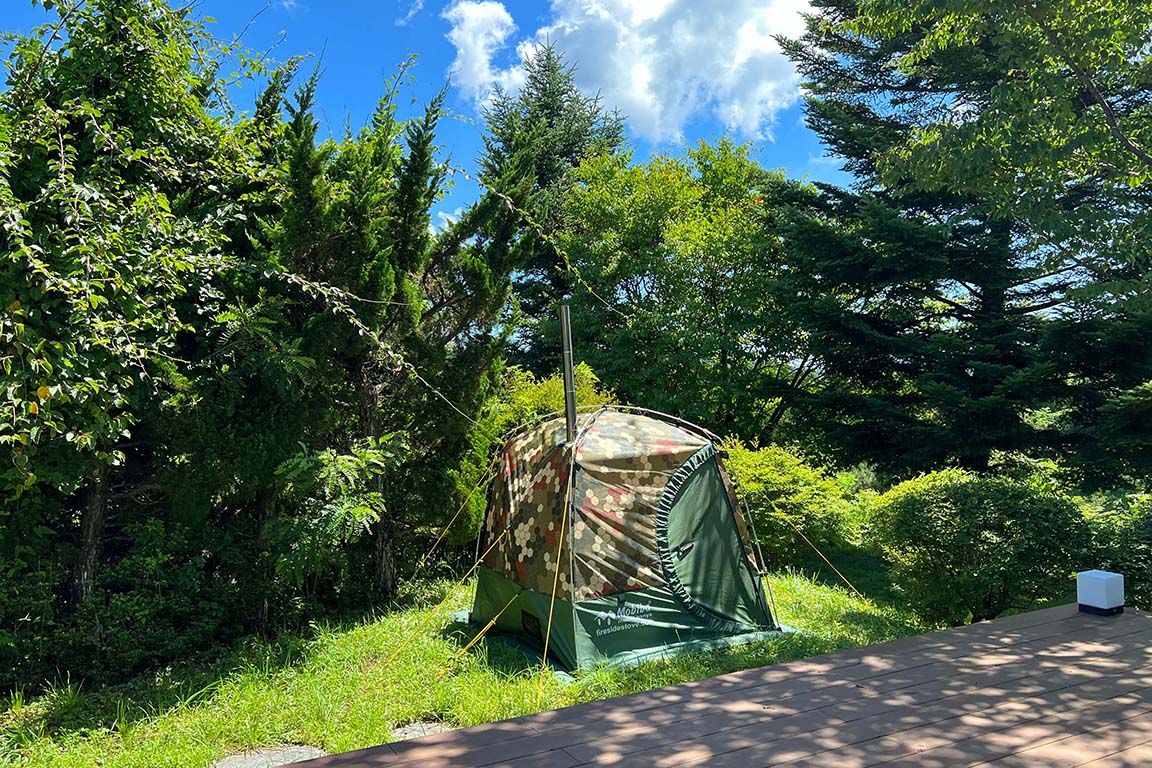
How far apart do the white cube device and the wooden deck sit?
67 centimetres

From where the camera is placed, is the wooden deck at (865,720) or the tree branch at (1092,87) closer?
the wooden deck at (865,720)

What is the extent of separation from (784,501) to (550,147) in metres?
10.2

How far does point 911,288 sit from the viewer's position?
9.70m

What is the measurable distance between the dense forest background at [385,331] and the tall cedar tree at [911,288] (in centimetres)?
5

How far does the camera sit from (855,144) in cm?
1014

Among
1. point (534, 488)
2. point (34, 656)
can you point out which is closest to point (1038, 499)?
point (534, 488)

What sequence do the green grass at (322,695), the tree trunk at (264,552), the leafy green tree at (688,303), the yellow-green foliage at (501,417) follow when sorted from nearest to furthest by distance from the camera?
the green grass at (322,695), the tree trunk at (264,552), the yellow-green foliage at (501,417), the leafy green tree at (688,303)

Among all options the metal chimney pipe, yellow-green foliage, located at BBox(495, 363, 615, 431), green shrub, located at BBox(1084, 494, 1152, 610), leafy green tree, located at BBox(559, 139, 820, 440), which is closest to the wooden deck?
green shrub, located at BBox(1084, 494, 1152, 610)

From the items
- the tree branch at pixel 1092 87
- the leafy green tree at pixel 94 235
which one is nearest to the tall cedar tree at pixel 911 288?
the tree branch at pixel 1092 87

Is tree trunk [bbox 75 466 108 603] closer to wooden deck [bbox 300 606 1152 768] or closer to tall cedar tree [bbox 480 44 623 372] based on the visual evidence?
wooden deck [bbox 300 606 1152 768]

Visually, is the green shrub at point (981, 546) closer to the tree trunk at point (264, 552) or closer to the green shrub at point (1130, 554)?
the green shrub at point (1130, 554)

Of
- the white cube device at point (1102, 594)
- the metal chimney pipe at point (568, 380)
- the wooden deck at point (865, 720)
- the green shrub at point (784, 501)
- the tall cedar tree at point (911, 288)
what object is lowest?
the wooden deck at point (865, 720)

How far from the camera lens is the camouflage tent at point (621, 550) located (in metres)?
4.65

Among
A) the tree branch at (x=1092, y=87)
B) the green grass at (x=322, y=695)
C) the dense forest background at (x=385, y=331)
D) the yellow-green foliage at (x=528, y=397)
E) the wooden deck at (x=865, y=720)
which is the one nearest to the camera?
the wooden deck at (x=865, y=720)
